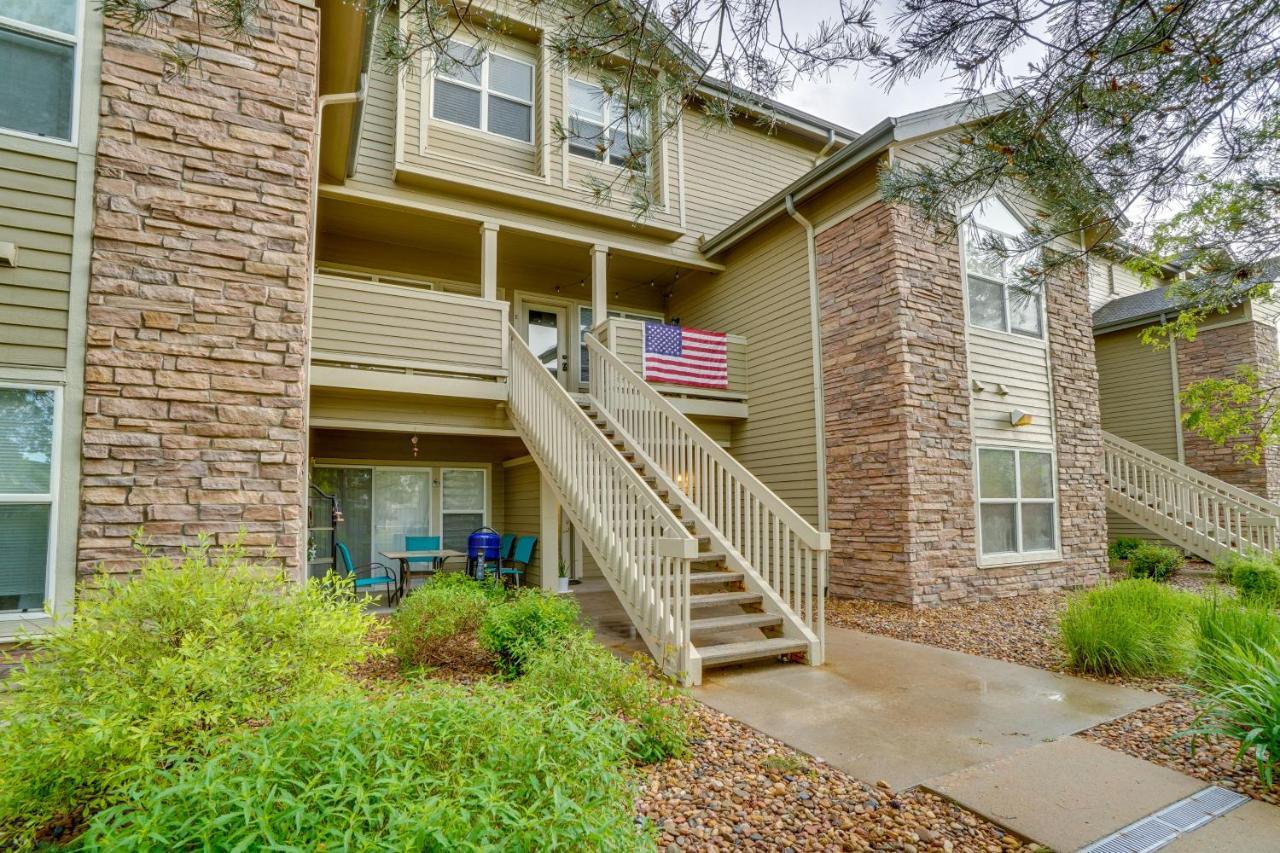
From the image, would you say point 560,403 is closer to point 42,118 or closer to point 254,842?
point 42,118

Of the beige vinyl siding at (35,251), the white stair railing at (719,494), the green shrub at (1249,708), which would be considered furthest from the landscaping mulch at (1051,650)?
the beige vinyl siding at (35,251)

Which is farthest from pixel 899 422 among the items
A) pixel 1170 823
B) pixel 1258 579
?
pixel 1170 823

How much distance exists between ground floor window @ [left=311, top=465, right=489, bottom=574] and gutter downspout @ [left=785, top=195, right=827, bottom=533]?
530 cm

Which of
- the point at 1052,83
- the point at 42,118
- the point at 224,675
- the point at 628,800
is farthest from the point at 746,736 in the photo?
the point at 42,118

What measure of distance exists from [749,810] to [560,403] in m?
4.65

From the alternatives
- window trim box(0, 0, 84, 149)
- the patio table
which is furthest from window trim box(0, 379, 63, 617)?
the patio table

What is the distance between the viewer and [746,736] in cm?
368

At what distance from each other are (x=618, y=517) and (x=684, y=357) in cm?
428

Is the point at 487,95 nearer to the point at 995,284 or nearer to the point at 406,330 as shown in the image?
the point at 406,330

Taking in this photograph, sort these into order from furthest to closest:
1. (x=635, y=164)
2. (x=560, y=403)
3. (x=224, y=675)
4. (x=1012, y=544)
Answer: (x=1012, y=544)
(x=560, y=403)
(x=635, y=164)
(x=224, y=675)

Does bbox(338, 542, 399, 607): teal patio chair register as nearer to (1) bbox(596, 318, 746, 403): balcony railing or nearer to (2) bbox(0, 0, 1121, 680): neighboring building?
(2) bbox(0, 0, 1121, 680): neighboring building

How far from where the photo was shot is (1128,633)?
4797 mm

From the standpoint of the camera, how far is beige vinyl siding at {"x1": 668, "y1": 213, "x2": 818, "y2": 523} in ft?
29.8

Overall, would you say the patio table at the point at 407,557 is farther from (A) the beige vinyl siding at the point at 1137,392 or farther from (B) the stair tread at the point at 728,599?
(A) the beige vinyl siding at the point at 1137,392
